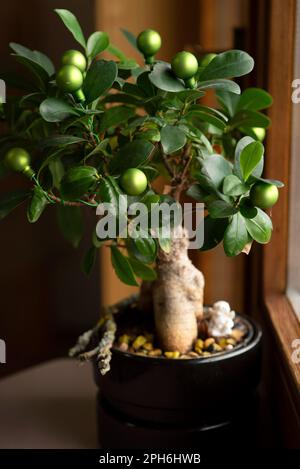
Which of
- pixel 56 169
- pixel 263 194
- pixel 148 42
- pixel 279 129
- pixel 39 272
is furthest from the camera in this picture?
pixel 39 272

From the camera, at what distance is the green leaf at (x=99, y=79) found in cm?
75

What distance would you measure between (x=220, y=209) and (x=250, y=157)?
77mm

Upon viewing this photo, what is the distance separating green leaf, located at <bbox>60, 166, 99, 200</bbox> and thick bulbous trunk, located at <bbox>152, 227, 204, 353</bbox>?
230mm

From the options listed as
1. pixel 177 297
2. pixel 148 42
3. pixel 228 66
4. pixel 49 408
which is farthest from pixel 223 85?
pixel 49 408

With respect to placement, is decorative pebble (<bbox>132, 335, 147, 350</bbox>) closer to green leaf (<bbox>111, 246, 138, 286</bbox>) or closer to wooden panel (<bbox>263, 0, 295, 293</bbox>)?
green leaf (<bbox>111, 246, 138, 286</bbox>)

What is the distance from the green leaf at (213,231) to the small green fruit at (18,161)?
0.26 m

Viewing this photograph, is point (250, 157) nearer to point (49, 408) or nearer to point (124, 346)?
point (124, 346)

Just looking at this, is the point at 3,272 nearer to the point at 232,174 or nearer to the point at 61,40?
the point at 61,40

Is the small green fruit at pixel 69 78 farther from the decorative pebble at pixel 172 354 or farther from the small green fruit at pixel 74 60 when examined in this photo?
the decorative pebble at pixel 172 354

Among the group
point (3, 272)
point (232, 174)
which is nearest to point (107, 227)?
point (232, 174)

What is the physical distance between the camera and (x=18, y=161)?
82 cm

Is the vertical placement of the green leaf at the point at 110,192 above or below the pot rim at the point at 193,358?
above

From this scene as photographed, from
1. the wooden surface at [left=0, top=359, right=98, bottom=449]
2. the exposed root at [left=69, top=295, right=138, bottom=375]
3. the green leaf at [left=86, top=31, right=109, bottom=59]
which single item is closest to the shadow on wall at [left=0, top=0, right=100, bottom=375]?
the wooden surface at [left=0, top=359, right=98, bottom=449]

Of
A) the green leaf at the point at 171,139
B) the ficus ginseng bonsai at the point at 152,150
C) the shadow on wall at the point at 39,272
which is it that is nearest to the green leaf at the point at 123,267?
the ficus ginseng bonsai at the point at 152,150
